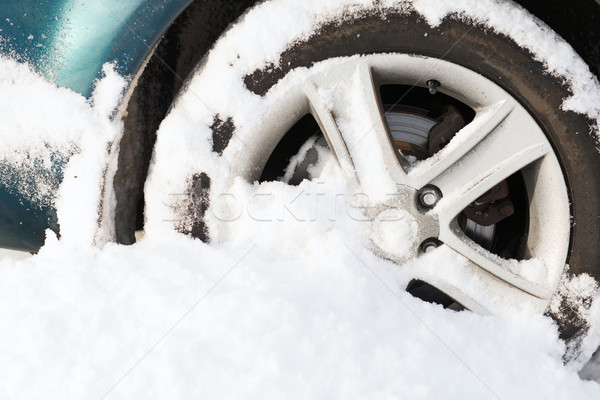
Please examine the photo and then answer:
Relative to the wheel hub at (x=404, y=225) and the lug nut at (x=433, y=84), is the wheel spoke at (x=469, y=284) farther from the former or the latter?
the lug nut at (x=433, y=84)

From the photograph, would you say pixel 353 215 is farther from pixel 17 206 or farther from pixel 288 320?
pixel 17 206

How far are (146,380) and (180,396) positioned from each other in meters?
0.08

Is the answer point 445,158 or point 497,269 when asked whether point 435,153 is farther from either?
point 497,269

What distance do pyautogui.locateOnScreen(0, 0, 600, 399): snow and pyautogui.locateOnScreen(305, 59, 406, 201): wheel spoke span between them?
3.0 inches

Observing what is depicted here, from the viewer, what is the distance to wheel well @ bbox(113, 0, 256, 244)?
44.6 inches

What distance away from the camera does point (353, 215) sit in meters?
1.21

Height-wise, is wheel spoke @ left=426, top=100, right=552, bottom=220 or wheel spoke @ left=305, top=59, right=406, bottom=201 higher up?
wheel spoke @ left=426, top=100, right=552, bottom=220

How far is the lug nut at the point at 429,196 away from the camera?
1207mm

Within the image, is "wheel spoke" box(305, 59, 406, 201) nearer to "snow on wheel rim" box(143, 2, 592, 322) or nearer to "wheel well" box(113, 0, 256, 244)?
"snow on wheel rim" box(143, 2, 592, 322)

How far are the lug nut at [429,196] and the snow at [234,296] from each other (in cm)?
13

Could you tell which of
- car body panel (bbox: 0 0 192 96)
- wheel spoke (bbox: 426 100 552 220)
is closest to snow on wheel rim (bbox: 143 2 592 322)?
wheel spoke (bbox: 426 100 552 220)

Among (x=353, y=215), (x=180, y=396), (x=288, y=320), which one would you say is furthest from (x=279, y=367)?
(x=353, y=215)

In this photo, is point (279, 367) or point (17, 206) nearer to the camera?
point (279, 367)

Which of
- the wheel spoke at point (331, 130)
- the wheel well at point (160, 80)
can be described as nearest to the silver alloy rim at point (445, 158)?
the wheel spoke at point (331, 130)
